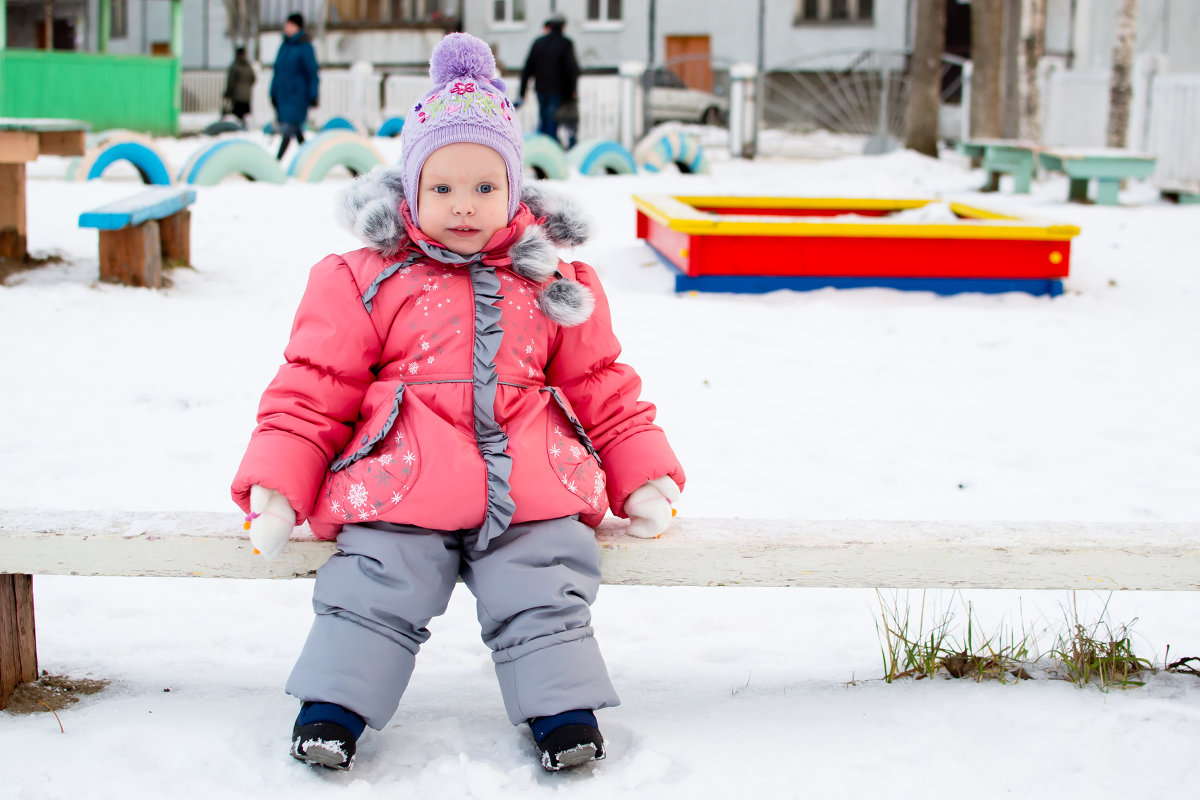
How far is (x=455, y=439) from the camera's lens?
6.52ft

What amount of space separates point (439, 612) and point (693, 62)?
2462cm

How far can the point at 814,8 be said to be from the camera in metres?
24.8

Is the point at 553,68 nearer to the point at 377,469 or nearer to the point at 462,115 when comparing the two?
the point at 462,115

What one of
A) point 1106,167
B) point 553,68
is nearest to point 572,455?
point 1106,167

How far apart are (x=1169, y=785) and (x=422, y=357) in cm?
141

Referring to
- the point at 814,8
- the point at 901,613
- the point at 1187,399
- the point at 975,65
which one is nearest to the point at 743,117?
the point at 975,65

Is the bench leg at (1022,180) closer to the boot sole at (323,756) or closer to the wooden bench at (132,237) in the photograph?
the wooden bench at (132,237)

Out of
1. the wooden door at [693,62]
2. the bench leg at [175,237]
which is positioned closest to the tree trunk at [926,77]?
the wooden door at [693,62]

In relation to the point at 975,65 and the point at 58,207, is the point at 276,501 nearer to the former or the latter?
the point at 58,207

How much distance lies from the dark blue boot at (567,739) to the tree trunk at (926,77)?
48.9 ft

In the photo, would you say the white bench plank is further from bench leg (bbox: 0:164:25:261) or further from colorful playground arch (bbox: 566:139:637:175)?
colorful playground arch (bbox: 566:139:637:175)

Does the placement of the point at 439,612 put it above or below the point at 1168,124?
below

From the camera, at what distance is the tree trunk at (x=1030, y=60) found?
15.9 meters

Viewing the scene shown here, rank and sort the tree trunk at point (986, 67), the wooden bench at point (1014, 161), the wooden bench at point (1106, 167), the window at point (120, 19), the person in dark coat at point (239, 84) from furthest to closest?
1. the window at point (120, 19)
2. the person in dark coat at point (239, 84)
3. the tree trunk at point (986, 67)
4. the wooden bench at point (1014, 161)
5. the wooden bench at point (1106, 167)
